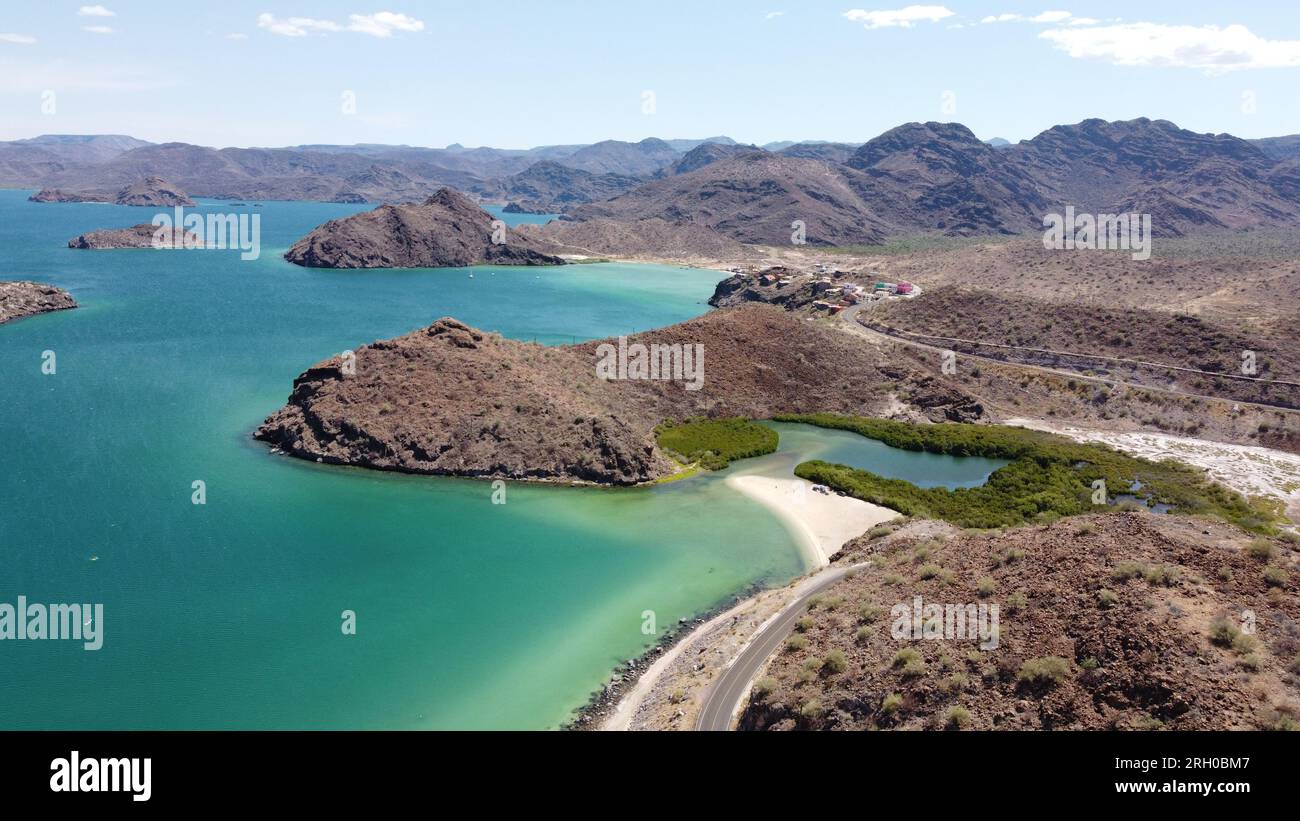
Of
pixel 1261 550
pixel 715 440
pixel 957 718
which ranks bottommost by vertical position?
pixel 957 718

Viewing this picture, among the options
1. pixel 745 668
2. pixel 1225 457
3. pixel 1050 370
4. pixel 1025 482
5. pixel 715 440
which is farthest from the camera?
pixel 1050 370

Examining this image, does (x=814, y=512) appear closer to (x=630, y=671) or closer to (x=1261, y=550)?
(x=630, y=671)

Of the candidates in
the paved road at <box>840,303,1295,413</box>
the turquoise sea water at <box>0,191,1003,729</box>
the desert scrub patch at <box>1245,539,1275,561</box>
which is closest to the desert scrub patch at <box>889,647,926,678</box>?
the desert scrub patch at <box>1245,539,1275,561</box>

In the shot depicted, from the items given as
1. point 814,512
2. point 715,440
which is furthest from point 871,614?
point 715,440

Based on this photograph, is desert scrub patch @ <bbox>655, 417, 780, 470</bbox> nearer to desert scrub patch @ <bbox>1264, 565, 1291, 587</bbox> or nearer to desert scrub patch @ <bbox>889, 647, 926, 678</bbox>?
desert scrub patch @ <bbox>889, 647, 926, 678</bbox>

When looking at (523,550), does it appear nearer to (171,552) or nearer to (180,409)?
(171,552)

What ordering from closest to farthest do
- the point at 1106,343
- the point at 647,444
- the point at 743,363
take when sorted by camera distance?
the point at 647,444 < the point at 743,363 < the point at 1106,343
